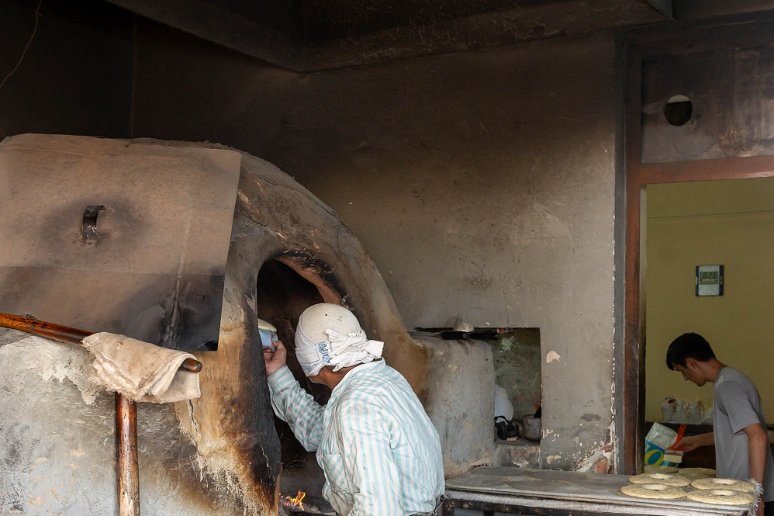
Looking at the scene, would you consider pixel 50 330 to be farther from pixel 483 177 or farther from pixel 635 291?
pixel 635 291

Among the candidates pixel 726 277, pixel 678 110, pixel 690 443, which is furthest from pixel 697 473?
pixel 726 277

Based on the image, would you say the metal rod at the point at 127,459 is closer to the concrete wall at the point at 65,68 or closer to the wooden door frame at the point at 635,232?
the wooden door frame at the point at 635,232

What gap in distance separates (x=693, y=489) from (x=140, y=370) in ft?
8.88

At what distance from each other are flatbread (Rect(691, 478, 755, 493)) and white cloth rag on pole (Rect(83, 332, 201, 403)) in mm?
2613

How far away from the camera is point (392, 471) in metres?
2.77

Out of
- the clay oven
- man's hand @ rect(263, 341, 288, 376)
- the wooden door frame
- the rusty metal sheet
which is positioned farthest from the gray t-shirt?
the rusty metal sheet

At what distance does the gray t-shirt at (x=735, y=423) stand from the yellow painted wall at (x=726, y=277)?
409cm

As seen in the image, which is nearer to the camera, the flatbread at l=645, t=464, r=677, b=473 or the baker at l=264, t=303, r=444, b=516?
the baker at l=264, t=303, r=444, b=516

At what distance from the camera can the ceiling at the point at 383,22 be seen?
438cm

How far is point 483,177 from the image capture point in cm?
486

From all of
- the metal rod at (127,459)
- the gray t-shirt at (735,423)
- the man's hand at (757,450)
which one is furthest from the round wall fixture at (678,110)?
the metal rod at (127,459)

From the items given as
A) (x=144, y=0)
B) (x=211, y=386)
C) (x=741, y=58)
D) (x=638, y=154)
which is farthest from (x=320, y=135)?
(x=211, y=386)

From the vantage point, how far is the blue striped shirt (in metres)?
2.74

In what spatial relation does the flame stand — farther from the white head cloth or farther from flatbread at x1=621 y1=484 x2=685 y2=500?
flatbread at x1=621 y1=484 x2=685 y2=500
